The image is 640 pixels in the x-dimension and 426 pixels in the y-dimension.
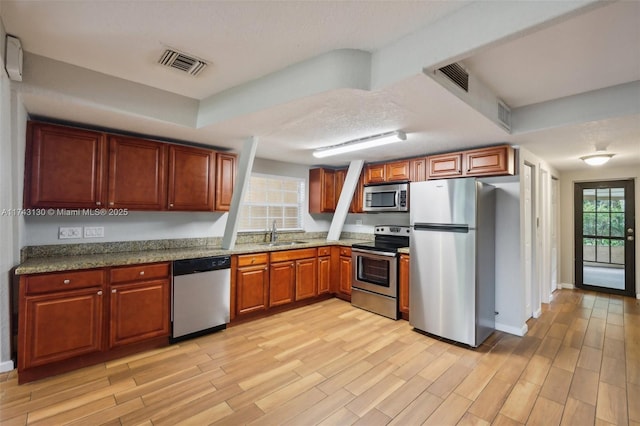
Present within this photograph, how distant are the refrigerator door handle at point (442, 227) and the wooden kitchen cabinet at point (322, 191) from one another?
1910mm

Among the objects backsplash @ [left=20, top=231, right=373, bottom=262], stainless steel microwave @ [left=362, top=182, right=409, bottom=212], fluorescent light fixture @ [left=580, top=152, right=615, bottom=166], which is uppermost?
fluorescent light fixture @ [left=580, top=152, right=615, bottom=166]

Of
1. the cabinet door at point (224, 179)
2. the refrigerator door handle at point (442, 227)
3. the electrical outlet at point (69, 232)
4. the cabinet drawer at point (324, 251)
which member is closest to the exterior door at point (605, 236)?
the refrigerator door handle at point (442, 227)

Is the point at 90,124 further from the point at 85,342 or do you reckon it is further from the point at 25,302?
the point at 85,342

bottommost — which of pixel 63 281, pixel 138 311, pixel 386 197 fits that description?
pixel 138 311

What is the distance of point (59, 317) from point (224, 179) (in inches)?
81.3

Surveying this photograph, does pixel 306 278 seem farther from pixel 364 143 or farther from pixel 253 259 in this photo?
pixel 364 143

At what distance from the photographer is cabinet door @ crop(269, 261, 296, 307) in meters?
3.80

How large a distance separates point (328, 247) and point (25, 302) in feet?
10.9

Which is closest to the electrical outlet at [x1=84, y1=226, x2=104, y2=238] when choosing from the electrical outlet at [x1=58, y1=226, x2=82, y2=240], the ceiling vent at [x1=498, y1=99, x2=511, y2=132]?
the electrical outlet at [x1=58, y1=226, x2=82, y2=240]

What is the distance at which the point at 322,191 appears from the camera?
4.98 metres

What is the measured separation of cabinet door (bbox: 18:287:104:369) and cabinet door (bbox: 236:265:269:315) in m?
1.34

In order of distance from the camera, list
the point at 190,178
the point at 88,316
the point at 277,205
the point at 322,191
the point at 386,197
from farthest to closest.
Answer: the point at 322,191, the point at 277,205, the point at 386,197, the point at 190,178, the point at 88,316

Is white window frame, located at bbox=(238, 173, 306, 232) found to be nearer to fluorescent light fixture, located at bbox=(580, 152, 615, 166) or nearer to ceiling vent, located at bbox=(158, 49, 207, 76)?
ceiling vent, located at bbox=(158, 49, 207, 76)

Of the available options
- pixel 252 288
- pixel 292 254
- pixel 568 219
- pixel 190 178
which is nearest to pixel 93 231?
pixel 190 178
